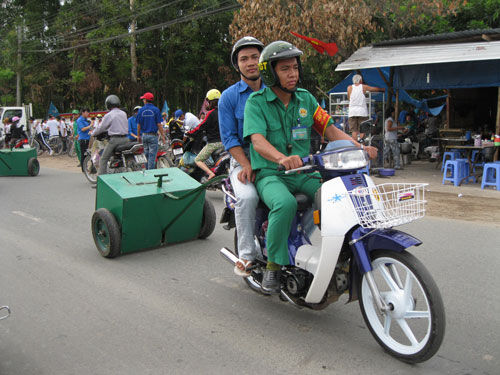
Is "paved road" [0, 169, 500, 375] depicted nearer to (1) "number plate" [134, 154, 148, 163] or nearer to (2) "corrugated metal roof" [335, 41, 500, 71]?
(1) "number plate" [134, 154, 148, 163]

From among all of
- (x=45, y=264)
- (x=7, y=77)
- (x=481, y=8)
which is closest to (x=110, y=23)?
(x=7, y=77)

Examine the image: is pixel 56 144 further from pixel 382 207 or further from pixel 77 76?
pixel 382 207

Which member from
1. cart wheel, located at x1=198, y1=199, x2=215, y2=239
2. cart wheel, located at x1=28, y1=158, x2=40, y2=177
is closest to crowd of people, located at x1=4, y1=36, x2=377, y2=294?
cart wheel, located at x1=198, y1=199, x2=215, y2=239

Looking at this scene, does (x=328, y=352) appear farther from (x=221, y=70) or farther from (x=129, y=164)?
(x=221, y=70)

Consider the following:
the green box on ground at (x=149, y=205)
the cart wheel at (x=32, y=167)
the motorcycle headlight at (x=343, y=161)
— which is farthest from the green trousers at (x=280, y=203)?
the cart wheel at (x=32, y=167)

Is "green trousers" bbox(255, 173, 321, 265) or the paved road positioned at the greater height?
"green trousers" bbox(255, 173, 321, 265)

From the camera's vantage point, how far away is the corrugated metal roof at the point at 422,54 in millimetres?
10570

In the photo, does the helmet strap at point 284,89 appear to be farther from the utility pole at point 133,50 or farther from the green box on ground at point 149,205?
the utility pole at point 133,50

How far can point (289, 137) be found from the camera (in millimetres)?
3729

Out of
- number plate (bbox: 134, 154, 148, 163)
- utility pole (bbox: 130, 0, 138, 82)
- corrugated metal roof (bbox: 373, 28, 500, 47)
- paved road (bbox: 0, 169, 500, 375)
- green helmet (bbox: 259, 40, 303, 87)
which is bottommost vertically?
paved road (bbox: 0, 169, 500, 375)

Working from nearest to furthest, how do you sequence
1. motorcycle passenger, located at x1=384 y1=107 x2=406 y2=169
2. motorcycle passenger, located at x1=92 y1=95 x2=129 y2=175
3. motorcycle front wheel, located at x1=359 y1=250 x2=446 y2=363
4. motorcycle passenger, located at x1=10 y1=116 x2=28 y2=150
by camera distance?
motorcycle front wheel, located at x1=359 y1=250 x2=446 y2=363 → motorcycle passenger, located at x1=92 y1=95 x2=129 y2=175 → motorcycle passenger, located at x1=384 y1=107 x2=406 y2=169 → motorcycle passenger, located at x1=10 y1=116 x2=28 y2=150

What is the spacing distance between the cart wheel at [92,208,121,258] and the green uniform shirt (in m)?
2.32

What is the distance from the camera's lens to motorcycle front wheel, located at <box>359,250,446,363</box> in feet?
9.37

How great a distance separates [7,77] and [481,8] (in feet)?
91.3
